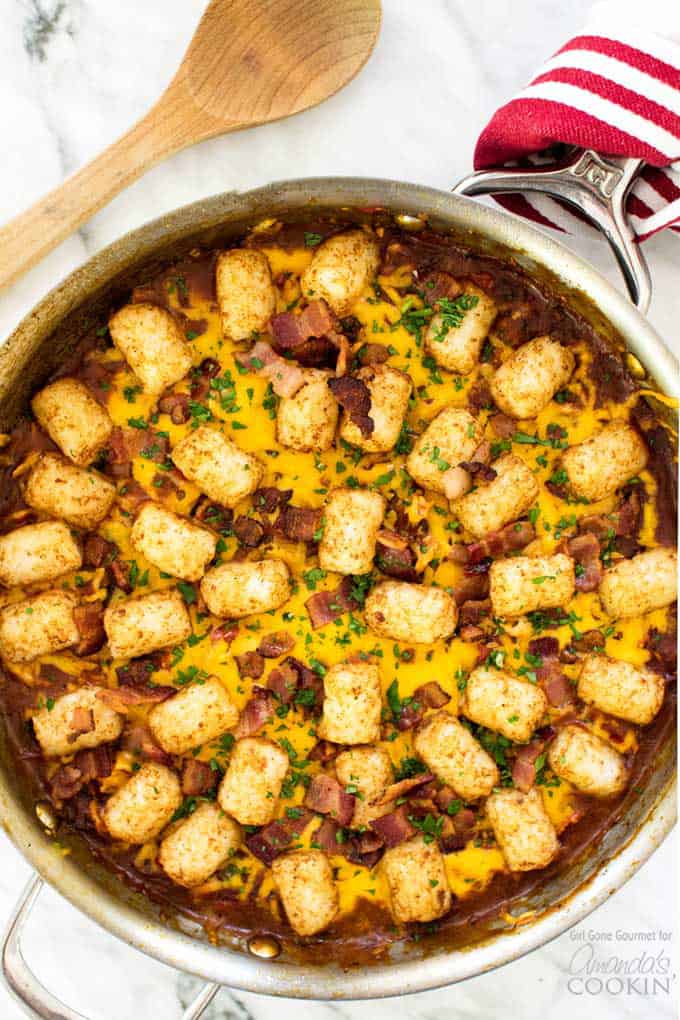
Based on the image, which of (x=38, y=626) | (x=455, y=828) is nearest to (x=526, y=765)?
(x=455, y=828)

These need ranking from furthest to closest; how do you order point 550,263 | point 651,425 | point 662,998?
point 662,998 → point 651,425 → point 550,263

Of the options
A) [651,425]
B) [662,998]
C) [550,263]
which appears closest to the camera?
[550,263]

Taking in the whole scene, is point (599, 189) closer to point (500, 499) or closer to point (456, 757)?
point (500, 499)

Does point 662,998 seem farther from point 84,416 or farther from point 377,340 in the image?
point 84,416

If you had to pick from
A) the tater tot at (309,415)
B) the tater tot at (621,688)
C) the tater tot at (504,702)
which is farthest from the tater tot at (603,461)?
the tater tot at (309,415)

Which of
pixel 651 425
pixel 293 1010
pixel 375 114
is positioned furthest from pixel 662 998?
pixel 375 114

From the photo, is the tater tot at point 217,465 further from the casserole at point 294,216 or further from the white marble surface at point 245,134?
the white marble surface at point 245,134
